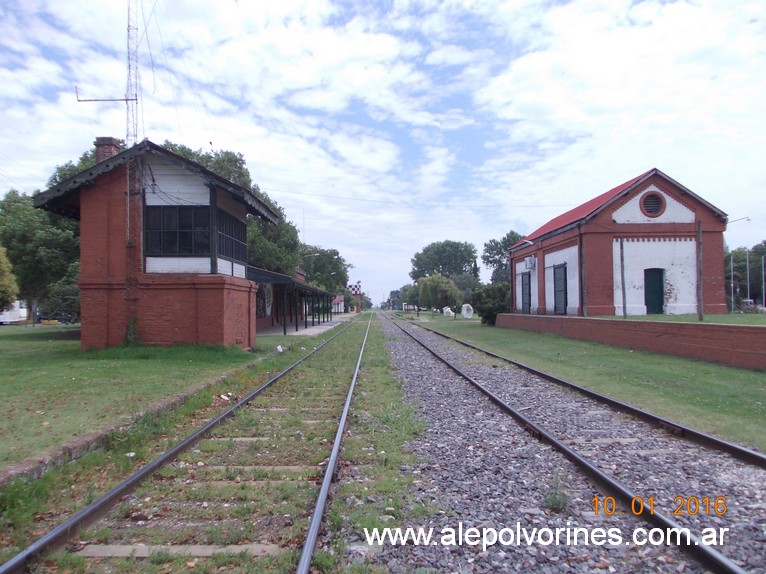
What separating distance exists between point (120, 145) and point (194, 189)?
491 centimetres

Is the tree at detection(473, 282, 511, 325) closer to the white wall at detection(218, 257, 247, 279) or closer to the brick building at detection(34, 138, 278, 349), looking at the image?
the white wall at detection(218, 257, 247, 279)

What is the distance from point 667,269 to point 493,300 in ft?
55.3

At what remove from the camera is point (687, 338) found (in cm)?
1512

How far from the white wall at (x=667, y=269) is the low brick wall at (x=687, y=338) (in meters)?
3.46

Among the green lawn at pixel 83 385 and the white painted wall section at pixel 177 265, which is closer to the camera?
the green lawn at pixel 83 385

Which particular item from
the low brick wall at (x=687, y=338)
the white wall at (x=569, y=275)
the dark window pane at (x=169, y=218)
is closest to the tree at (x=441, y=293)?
the white wall at (x=569, y=275)

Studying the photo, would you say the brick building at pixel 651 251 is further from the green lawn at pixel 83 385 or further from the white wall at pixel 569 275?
the green lawn at pixel 83 385

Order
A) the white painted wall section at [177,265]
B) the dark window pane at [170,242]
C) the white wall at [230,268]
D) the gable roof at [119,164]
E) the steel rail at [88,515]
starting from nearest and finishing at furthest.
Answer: the steel rail at [88,515]
the gable roof at [119,164]
the white painted wall section at [177,265]
the dark window pane at [170,242]
the white wall at [230,268]

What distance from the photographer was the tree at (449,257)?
140 metres

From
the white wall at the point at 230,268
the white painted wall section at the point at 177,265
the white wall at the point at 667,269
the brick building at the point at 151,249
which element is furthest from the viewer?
the white wall at the point at 667,269

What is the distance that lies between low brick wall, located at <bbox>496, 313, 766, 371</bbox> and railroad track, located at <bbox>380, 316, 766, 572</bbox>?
17.5ft

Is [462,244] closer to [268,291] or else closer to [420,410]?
[268,291]

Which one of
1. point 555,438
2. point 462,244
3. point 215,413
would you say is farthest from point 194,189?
point 462,244

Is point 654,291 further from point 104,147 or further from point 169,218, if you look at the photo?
point 104,147
